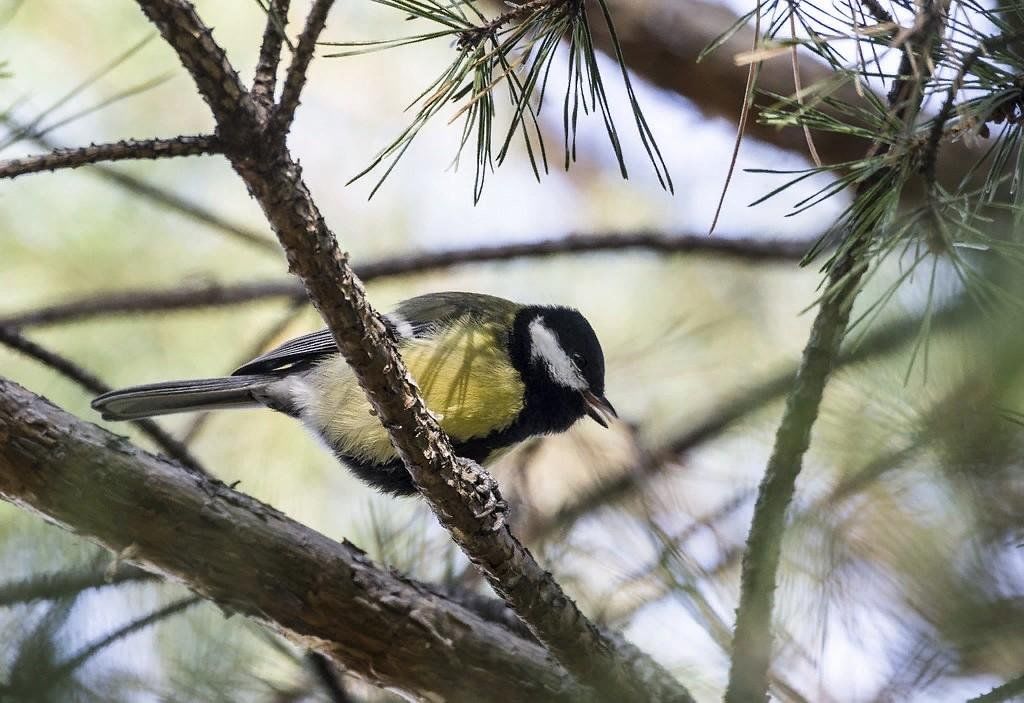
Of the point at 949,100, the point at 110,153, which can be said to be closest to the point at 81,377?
the point at 110,153

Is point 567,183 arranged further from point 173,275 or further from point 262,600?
point 262,600

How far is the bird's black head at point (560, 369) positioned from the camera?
99.3 inches

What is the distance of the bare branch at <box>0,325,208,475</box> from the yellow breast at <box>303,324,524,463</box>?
37 centimetres

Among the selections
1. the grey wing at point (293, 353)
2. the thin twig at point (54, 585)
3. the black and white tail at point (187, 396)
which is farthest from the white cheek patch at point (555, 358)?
the thin twig at point (54, 585)

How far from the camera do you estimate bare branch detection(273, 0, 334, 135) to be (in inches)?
44.4

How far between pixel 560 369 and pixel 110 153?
163 centimetres

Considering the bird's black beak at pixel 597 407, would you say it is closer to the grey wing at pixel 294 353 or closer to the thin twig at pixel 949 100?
the grey wing at pixel 294 353

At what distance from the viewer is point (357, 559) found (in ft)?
→ 6.29

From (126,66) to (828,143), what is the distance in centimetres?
269

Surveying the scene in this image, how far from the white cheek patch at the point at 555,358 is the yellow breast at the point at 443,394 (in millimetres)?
134

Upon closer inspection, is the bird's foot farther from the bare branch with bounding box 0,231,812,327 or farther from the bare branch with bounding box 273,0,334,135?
the bare branch with bounding box 0,231,812,327

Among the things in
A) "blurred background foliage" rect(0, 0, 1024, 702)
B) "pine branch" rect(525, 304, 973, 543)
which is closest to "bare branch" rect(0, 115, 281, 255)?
"blurred background foliage" rect(0, 0, 1024, 702)

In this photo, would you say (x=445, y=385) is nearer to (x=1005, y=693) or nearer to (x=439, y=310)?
(x=439, y=310)

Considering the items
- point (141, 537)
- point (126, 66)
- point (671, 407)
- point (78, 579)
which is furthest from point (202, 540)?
point (126, 66)
